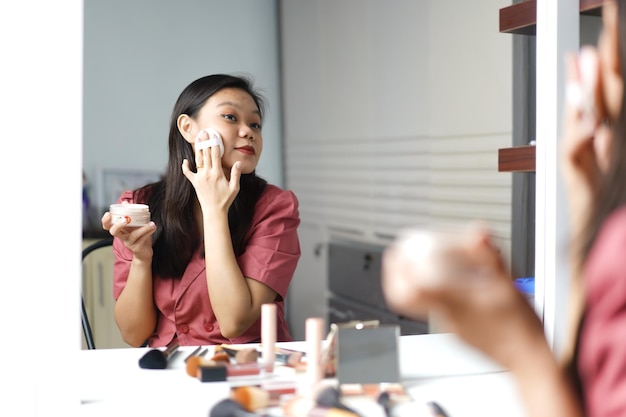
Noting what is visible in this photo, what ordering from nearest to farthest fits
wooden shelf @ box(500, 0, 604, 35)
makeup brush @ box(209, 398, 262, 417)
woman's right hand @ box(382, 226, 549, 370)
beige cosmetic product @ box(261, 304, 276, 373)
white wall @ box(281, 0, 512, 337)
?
1. woman's right hand @ box(382, 226, 549, 370)
2. makeup brush @ box(209, 398, 262, 417)
3. beige cosmetic product @ box(261, 304, 276, 373)
4. wooden shelf @ box(500, 0, 604, 35)
5. white wall @ box(281, 0, 512, 337)

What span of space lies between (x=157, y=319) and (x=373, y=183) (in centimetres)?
95

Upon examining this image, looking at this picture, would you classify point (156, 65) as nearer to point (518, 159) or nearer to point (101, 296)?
point (101, 296)

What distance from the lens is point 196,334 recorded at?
90 cm

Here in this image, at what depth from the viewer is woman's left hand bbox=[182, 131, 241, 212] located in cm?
92

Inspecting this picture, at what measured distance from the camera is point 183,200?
969 mm

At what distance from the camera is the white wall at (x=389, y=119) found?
121 cm

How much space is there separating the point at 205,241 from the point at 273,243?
92 millimetres

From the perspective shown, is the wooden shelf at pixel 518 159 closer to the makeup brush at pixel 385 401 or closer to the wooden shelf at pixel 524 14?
the wooden shelf at pixel 524 14

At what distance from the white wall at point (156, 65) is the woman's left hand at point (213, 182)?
0.29 feet

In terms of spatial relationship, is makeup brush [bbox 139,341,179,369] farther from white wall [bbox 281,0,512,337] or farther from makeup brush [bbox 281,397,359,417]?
white wall [bbox 281,0,512,337]

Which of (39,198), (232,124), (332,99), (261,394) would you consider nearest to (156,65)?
(232,124)

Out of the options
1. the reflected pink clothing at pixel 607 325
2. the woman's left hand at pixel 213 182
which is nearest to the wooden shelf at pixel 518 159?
the woman's left hand at pixel 213 182

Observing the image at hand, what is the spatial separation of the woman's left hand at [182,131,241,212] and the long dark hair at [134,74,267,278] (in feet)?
0.12

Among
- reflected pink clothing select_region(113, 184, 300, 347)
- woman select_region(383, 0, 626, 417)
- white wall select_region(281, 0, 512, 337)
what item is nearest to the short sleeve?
reflected pink clothing select_region(113, 184, 300, 347)
